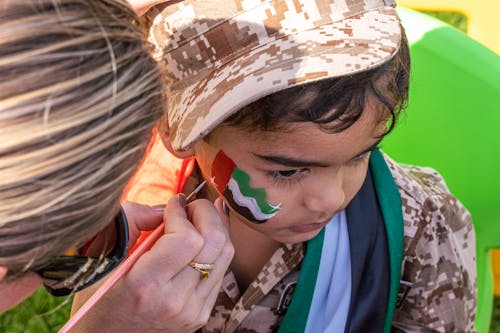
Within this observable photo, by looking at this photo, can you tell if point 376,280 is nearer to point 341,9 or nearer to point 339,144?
point 339,144

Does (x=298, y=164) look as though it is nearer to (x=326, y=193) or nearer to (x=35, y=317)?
(x=326, y=193)

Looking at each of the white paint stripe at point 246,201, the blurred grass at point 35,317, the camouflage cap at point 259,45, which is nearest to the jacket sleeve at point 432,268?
the white paint stripe at point 246,201

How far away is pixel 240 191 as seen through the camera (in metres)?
1.04

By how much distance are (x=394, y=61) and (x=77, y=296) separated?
69cm

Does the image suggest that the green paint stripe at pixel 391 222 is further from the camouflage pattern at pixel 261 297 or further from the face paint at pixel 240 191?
the face paint at pixel 240 191

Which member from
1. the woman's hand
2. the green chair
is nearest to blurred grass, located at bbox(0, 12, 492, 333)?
the green chair

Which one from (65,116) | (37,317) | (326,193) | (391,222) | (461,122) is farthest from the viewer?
(37,317)

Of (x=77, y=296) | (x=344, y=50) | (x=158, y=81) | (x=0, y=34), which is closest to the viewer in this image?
(x=0, y=34)

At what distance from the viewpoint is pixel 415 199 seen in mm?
1243

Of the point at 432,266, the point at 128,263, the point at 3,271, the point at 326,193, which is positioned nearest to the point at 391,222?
the point at 432,266

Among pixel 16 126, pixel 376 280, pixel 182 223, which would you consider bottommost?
pixel 376 280

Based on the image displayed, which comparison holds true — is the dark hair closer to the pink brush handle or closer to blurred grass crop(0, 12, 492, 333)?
the pink brush handle

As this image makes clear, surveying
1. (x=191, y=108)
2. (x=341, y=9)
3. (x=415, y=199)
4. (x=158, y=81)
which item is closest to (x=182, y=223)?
(x=191, y=108)

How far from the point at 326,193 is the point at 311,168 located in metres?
0.05
